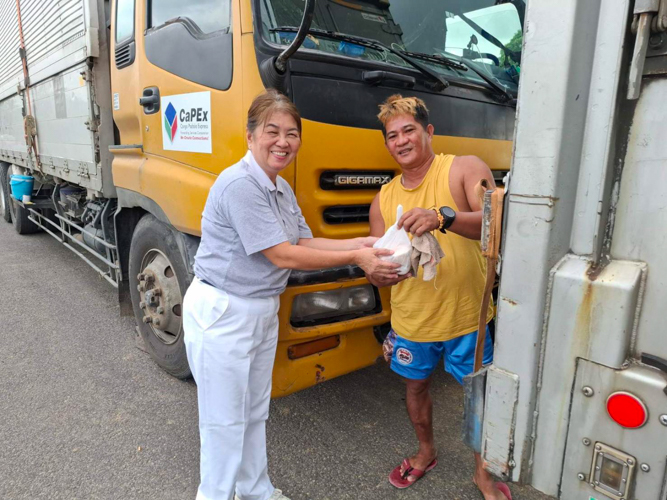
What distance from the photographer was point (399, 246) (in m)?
1.76

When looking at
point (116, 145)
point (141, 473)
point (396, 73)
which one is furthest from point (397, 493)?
point (116, 145)

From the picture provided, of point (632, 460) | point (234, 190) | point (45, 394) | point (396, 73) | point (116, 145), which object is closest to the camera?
point (632, 460)

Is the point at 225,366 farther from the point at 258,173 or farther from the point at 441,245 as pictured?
the point at 441,245

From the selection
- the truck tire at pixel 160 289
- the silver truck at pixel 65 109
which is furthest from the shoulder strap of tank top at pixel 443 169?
the silver truck at pixel 65 109

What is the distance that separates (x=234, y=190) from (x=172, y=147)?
107cm

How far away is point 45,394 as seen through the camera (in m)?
3.02

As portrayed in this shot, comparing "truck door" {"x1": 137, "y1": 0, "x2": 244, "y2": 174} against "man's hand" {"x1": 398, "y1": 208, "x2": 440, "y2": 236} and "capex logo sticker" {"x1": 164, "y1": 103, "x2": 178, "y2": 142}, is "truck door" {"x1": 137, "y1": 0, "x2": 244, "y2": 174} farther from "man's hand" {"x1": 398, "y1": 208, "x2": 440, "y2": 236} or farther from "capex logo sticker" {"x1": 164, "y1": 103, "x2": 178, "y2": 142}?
"man's hand" {"x1": 398, "y1": 208, "x2": 440, "y2": 236}

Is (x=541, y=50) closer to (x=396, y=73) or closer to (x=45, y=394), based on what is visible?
(x=396, y=73)

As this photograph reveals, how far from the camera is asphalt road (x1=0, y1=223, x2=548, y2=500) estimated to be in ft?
7.45

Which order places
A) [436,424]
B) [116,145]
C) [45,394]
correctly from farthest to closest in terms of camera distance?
[116,145]
[45,394]
[436,424]

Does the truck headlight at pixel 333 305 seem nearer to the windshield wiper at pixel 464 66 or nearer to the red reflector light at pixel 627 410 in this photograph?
the windshield wiper at pixel 464 66

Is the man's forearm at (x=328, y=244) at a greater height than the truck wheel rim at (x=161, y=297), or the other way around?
the man's forearm at (x=328, y=244)

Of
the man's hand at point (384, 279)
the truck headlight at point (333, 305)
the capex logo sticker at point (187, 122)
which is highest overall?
the capex logo sticker at point (187, 122)

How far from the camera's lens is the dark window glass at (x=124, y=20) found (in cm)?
292
